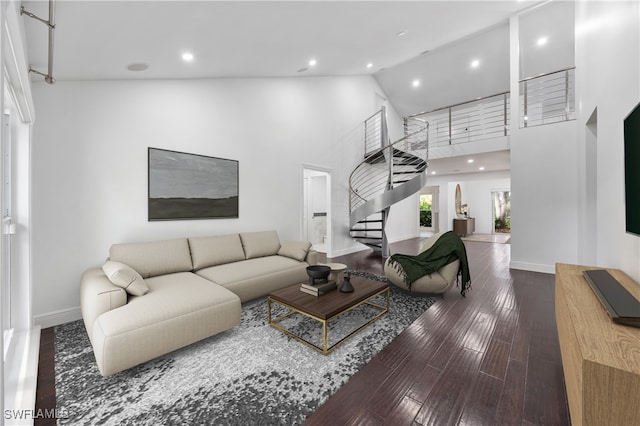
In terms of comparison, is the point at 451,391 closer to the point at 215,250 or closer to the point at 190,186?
the point at 215,250

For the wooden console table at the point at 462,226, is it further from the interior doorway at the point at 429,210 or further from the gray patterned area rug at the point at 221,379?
the gray patterned area rug at the point at 221,379

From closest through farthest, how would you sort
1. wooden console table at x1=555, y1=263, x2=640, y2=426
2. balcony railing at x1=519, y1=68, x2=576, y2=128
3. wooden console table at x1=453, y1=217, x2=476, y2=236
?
wooden console table at x1=555, y1=263, x2=640, y2=426, balcony railing at x1=519, y1=68, x2=576, y2=128, wooden console table at x1=453, y1=217, x2=476, y2=236

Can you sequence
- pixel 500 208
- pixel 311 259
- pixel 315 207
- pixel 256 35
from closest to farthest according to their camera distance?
pixel 256 35
pixel 311 259
pixel 315 207
pixel 500 208

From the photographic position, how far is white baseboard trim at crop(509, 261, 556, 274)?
4.24 m

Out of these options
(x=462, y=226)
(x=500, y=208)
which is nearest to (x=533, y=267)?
(x=462, y=226)

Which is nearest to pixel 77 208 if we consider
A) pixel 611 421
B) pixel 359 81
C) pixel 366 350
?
pixel 366 350

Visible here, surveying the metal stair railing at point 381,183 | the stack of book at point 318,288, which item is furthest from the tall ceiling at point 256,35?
the stack of book at point 318,288

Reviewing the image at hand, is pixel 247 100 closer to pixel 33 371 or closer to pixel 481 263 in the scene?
pixel 33 371

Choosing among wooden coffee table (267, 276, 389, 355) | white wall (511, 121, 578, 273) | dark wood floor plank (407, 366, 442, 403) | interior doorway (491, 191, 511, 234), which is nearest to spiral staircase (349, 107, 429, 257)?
white wall (511, 121, 578, 273)

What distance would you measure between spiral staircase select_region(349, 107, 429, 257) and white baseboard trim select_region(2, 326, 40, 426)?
15.8 ft

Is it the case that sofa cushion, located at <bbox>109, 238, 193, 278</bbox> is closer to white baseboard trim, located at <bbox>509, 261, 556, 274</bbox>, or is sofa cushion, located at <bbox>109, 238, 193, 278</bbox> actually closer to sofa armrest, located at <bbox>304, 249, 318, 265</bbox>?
sofa armrest, located at <bbox>304, 249, 318, 265</bbox>

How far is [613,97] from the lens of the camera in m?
2.13

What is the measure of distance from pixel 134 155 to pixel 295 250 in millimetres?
2346

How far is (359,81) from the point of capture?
6312 mm
